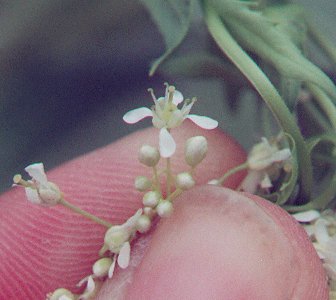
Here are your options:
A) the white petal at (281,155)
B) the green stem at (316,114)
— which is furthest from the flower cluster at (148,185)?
the green stem at (316,114)

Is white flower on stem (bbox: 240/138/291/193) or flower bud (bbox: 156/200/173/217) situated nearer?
flower bud (bbox: 156/200/173/217)

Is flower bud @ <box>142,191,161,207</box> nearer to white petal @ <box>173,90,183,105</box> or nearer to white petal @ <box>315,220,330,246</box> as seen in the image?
white petal @ <box>173,90,183,105</box>

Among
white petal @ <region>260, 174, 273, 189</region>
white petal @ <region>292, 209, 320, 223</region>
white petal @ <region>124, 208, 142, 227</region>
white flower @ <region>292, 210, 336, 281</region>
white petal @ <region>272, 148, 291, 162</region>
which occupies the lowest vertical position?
white flower @ <region>292, 210, 336, 281</region>

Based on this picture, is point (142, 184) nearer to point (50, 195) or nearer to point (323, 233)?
point (50, 195)

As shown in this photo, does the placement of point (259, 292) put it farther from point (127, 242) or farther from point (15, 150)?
point (15, 150)

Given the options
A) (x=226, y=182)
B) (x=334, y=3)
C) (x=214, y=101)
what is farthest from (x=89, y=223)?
(x=334, y=3)

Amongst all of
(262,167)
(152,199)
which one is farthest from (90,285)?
(262,167)

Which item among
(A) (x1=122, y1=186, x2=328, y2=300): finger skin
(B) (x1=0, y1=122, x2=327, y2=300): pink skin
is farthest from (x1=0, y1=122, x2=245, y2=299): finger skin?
(A) (x1=122, y1=186, x2=328, y2=300): finger skin
